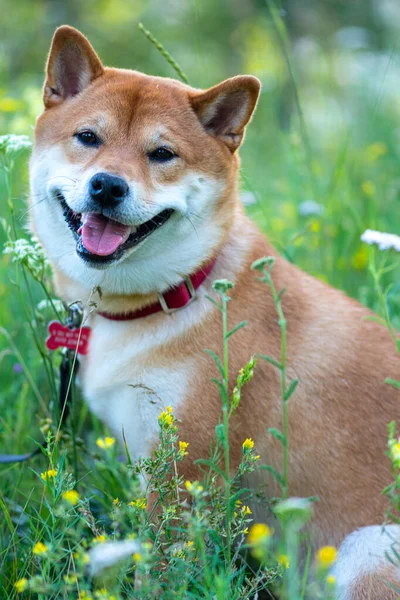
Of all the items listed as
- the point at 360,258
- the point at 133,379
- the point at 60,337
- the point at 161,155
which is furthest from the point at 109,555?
the point at 360,258

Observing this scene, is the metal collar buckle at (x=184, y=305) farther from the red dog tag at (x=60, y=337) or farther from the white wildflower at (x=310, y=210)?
the white wildflower at (x=310, y=210)

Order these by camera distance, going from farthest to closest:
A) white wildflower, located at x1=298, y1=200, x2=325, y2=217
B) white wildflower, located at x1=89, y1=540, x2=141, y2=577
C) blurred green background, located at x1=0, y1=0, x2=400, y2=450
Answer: white wildflower, located at x1=298, y1=200, x2=325, y2=217 < blurred green background, located at x1=0, y1=0, x2=400, y2=450 < white wildflower, located at x1=89, y1=540, x2=141, y2=577

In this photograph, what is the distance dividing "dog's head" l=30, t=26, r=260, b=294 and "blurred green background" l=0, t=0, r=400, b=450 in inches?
16.4

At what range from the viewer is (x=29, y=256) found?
2.41 meters

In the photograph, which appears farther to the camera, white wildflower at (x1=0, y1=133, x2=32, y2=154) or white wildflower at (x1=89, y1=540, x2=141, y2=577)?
white wildflower at (x1=0, y1=133, x2=32, y2=154)

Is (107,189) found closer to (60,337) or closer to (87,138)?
(87,138)

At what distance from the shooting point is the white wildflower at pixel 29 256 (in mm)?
2387

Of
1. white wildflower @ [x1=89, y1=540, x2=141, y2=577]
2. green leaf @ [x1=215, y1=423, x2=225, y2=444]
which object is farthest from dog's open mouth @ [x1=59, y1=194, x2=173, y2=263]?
white wildflower @ [x1=89, y1=540, x2=141, y2=577]

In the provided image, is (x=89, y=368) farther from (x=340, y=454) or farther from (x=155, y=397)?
(x=340, y=454)

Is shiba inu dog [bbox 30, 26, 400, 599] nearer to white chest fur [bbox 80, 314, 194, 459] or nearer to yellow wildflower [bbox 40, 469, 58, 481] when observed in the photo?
white chest fur [bbox 80, 314, 194, 459]

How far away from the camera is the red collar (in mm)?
2496

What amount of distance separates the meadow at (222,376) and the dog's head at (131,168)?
167 mm

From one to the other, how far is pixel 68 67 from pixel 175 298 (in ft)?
3.18

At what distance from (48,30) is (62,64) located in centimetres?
1007
